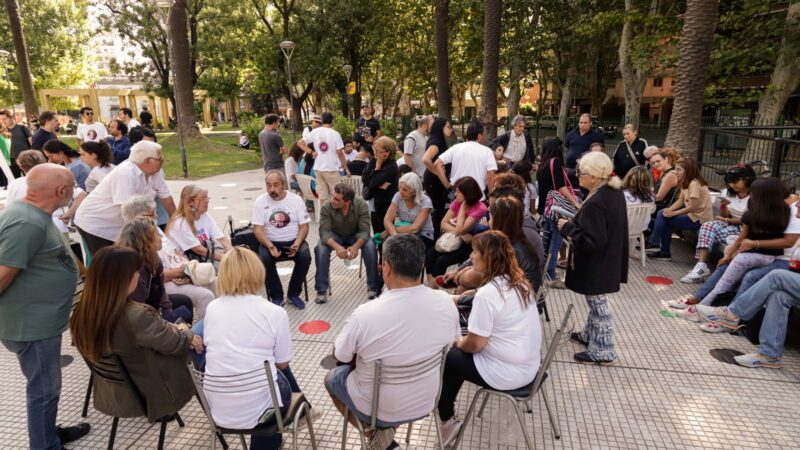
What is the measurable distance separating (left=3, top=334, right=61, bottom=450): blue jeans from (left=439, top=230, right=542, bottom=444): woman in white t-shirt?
229 cm

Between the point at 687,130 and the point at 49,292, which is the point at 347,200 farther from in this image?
the point at 687,130

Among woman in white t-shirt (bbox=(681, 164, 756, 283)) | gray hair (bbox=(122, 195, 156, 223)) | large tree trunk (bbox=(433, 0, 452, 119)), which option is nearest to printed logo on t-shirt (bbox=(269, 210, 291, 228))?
gray hair (bbox=(122, 195, 156, 223))

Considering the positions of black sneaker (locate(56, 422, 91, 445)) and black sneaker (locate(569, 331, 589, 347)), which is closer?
black sneaker (locate(56, 422, 91, 445))

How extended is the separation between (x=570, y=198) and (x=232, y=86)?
1592 inches

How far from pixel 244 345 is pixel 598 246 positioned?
8.47 feet

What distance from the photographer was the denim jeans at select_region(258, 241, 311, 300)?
4.96 metres

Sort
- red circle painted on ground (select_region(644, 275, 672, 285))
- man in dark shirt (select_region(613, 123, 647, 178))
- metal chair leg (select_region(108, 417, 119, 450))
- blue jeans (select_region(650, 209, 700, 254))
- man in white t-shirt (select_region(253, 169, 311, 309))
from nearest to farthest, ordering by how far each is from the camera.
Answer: metal chair leg (select_region(108, 417, 119, 450)) → man in white t-shirt (select_region(253, 169, 311, 309)) → red circle painted on ground (select_region(644, 275, 672, 285)) → blue jeans (select_region(650, 209, 700, 254)) → man in dark shirt (select_region(613, 123, 647, 178))

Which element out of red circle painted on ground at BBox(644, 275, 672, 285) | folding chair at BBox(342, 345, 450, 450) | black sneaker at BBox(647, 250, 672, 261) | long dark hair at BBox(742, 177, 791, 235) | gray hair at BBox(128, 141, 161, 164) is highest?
gray hair at BBox(128, 141, 161, 164)

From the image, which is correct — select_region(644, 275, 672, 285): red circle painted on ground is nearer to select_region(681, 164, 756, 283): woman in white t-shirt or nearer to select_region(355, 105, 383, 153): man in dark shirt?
select_region(681, 164, 756, 283): woman in white t-shirt

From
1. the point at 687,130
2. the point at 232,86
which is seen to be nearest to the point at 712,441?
the point at 687,130

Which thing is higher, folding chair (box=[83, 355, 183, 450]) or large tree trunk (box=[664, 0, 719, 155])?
large tree trunk (box=[664, 0, 719, 155])

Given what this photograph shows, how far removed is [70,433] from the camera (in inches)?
121

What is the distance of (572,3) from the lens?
18.2 metres

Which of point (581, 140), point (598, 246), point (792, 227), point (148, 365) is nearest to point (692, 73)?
point (581, 140)
